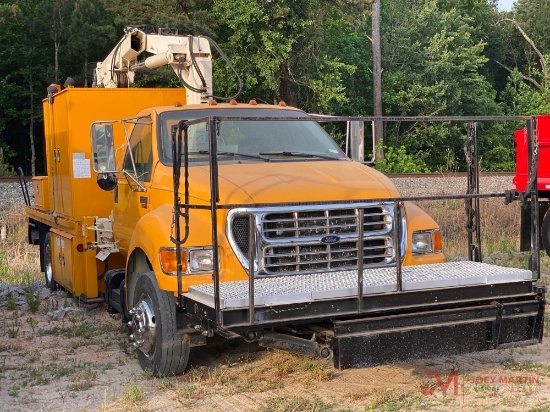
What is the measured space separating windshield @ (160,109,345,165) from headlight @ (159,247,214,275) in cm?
130

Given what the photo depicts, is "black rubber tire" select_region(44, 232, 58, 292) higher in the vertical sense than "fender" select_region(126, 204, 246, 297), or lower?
lower

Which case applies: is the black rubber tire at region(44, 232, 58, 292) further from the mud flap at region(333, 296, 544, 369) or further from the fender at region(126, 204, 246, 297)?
the mud flap at region(333, 296, 544, 369)

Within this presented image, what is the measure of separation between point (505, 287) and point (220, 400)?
7.70 feet

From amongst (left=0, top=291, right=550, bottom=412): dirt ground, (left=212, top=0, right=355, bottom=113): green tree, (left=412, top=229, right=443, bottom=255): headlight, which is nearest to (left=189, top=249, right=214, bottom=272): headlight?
(left=0, top=291, right=550, bottom=412): dirt ground

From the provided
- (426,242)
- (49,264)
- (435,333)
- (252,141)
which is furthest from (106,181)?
(435,333)

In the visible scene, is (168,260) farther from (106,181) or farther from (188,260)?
(106,181)

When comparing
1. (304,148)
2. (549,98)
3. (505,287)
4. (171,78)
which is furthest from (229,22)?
(505,287)

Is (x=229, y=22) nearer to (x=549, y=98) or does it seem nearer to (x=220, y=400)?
(x=549, y=98)

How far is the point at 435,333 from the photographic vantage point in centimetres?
584

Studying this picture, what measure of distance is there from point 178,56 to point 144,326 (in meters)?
4.10

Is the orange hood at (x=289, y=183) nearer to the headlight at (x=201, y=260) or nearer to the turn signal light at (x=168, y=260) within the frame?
the headlight at (x=201, y=260)

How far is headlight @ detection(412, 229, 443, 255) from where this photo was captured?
695 cm

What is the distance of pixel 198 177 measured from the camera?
7078 millimetres

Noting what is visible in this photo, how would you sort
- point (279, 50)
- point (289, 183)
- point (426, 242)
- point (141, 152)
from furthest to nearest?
point (279, 50) < point (141, 152) < point (426, 242) < point (289, 183)
